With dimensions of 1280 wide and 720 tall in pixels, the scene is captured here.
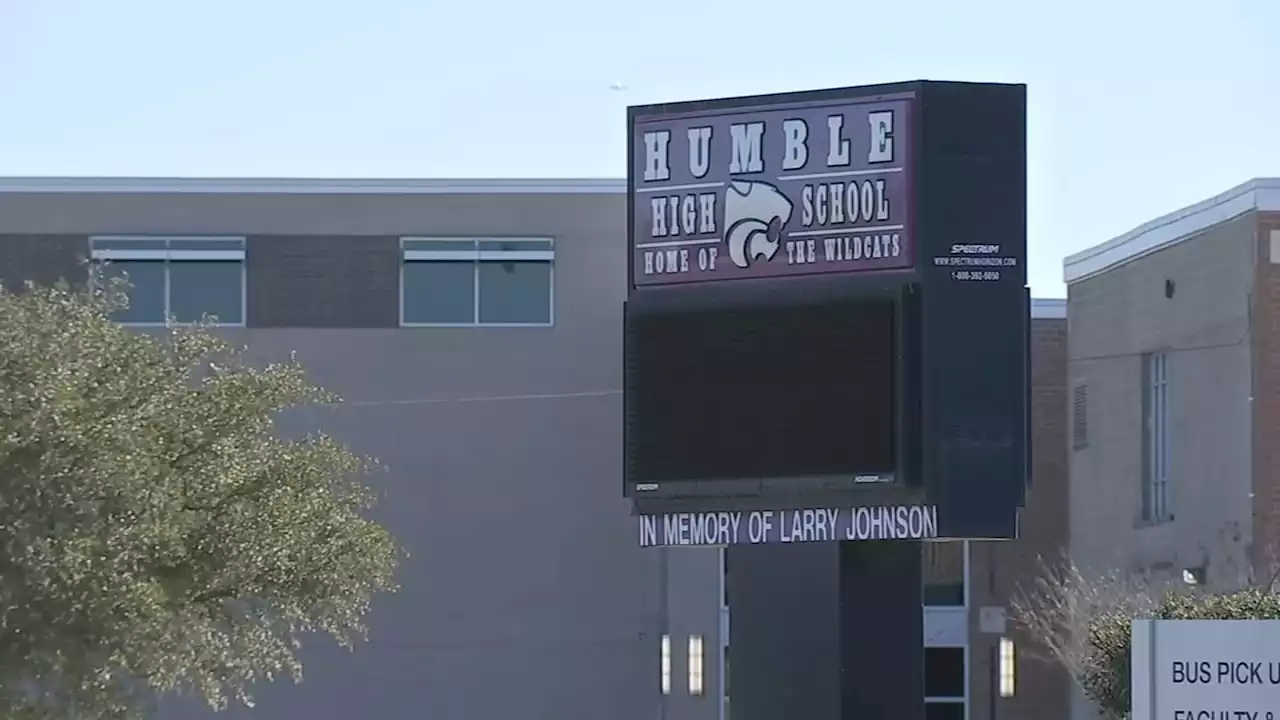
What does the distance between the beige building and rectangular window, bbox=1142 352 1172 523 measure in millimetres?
30

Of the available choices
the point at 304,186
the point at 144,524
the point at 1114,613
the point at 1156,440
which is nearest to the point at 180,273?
the point at 304,186

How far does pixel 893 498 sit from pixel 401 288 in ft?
78.9

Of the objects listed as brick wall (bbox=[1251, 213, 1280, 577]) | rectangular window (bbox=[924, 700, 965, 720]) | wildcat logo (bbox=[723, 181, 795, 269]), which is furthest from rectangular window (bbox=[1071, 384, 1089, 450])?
wildcat logo (bbox=[723, 181, 795, 269])

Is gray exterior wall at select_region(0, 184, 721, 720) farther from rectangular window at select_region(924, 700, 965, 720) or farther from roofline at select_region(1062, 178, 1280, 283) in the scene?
roofline at select_region(1062, 178, 1280, 283)

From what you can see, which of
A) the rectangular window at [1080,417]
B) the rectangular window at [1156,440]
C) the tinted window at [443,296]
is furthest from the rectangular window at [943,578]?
the tinted window at [443,296]

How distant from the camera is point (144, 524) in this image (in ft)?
66.4

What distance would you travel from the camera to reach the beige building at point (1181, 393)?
101 feet

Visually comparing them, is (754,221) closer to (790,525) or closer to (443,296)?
(790,525)

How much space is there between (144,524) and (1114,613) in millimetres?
14035

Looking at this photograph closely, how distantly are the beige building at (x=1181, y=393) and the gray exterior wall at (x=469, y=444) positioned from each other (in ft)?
22.9

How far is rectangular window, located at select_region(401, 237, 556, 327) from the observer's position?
1604 inches

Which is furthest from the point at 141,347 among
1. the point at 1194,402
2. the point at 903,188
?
the point at 1194,402

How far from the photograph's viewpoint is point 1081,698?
41000 millimetres

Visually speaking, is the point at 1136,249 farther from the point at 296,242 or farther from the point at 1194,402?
the point at 296,242
